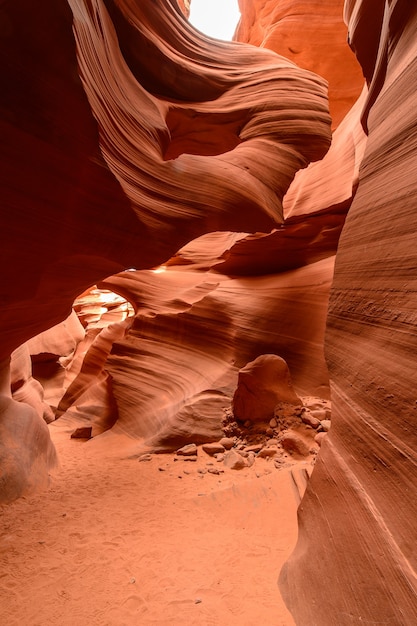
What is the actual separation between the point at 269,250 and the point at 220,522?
5.47 m

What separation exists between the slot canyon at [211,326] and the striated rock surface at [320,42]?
12.4ft

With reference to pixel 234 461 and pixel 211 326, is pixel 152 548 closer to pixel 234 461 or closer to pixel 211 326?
pixel 234 461

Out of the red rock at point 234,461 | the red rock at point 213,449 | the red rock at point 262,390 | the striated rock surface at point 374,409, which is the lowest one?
the red rock at point 213,449

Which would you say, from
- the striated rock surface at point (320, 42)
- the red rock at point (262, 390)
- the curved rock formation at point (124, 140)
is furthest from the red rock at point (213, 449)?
the striated rock surface at point (320, 42)

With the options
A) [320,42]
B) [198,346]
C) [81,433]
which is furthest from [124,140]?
[320,42]

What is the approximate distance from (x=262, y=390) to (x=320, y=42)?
9.84m

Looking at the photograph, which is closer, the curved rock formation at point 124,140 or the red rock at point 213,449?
the curved rock formation at point 124,140

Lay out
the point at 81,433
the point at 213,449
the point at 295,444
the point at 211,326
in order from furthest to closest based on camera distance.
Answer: the point at 81,433
the point at 211,326
the point at 213,449
the point at 295,444

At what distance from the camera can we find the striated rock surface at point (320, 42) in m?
8.87

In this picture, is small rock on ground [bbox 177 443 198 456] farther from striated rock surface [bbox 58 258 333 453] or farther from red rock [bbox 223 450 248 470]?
red rock [bbox 223 450 248 470]

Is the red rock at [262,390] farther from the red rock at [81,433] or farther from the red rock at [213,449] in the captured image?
the red rock at [81,433]

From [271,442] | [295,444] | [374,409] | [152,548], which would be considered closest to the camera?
[374,409]

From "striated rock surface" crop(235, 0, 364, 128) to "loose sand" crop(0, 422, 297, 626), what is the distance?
10.5 metres

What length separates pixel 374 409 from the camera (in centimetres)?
143
